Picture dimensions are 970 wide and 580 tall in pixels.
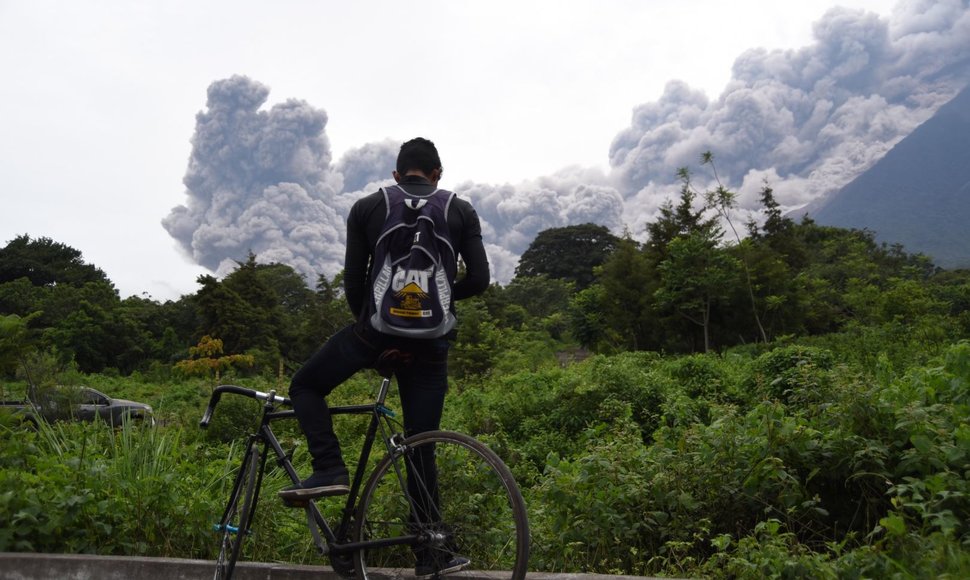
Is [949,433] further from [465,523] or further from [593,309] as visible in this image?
[593,309]

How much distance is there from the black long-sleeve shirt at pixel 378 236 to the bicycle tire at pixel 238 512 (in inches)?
36.4

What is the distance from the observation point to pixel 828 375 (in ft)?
17.1

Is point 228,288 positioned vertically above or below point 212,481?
above

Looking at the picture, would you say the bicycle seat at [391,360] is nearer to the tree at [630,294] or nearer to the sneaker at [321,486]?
the sneaker at [321,486]

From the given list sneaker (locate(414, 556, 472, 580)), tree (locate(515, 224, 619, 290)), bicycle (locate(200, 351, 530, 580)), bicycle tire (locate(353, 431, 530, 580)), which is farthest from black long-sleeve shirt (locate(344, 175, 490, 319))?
tree (locate(515, 224, 619, 290))

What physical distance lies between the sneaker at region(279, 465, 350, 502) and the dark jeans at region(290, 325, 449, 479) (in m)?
0.04

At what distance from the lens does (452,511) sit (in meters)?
3.41

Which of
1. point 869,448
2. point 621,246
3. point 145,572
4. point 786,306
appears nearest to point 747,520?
point 869,448

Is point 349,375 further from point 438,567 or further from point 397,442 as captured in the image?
point 438,567

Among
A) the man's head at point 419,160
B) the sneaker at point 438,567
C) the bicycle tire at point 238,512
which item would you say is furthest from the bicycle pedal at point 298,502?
the man's head at point 419,160

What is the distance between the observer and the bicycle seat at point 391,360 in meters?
3.07

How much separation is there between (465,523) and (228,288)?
4008 centimetres

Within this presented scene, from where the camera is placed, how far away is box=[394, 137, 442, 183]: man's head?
3279 mm

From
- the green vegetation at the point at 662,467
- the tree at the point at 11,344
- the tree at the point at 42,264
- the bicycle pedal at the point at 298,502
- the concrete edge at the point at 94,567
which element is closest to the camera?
the bicycle pedal at the point at 298,502
